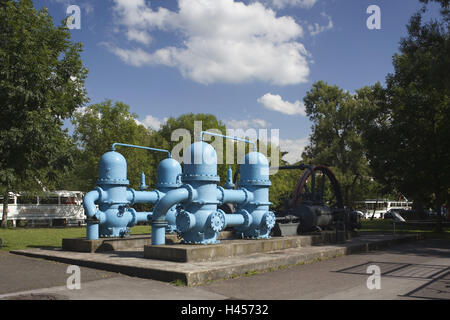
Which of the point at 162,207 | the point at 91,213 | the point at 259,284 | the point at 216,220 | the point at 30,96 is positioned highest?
the point at 30,96

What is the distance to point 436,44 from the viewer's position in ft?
72.9

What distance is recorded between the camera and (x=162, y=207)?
1191 centimetres

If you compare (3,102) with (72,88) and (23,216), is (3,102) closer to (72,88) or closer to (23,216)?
(72,88)

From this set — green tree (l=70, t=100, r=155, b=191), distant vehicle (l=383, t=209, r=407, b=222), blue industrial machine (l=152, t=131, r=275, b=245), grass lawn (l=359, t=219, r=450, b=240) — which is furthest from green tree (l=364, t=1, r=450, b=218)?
green tree (l=70, t=100, r=155, b=191)

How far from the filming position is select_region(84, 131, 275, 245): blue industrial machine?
12.3m

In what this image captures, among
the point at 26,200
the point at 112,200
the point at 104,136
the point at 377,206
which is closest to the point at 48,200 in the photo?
the point at 26,200

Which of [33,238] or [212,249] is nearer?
[212,249]

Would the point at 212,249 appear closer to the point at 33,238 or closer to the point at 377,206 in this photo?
the point at 33,238

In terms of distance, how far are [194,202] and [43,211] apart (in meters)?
32.0

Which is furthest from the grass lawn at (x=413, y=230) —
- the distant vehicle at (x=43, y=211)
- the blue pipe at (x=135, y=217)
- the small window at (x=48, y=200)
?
the small window at (x=48, y=200)

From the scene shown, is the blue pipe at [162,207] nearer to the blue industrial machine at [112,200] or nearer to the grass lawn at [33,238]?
the blue industrial machine at [112,200]

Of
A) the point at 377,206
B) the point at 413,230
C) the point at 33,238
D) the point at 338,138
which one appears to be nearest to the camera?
the point at 33,238

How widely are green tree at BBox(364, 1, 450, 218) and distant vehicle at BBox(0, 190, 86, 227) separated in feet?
92.4
